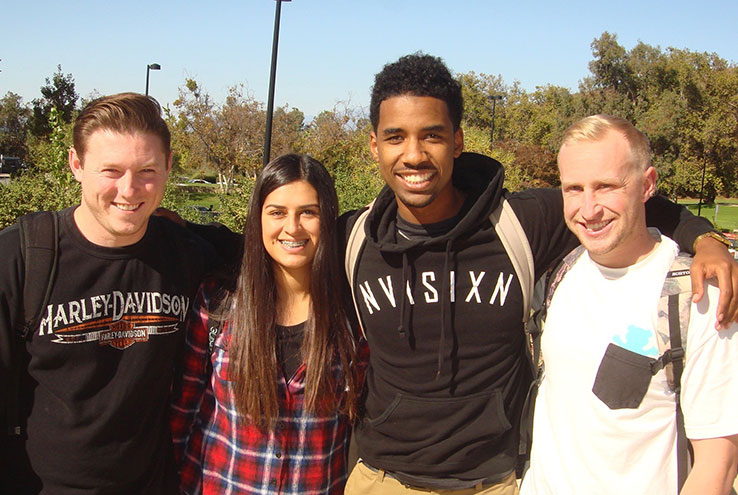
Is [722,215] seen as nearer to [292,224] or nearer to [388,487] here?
[388,487]

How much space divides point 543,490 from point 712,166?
3991 cm

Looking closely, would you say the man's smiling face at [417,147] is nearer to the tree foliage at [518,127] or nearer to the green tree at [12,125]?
the tree foliage at [518,127]

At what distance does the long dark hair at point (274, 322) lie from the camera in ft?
8.00

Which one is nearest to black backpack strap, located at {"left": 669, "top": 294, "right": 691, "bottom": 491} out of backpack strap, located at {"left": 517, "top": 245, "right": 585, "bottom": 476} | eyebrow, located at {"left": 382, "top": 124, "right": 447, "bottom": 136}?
backpack strap, located at {"left": 517, "top": 245, "right": 585, "bottom": 476}

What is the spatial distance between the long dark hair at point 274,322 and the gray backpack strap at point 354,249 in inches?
2.5

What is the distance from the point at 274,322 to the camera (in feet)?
8.46

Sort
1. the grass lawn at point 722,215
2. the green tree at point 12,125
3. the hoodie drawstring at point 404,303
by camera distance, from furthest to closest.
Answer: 1. the green tree at point 12,125
2. the grass lawn at point 722,215
3. the hoodie drawstring at point 404,303

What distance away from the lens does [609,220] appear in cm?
208

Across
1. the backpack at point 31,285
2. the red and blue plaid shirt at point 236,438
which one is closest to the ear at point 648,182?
the red and blue plaid shirt at point 236,438

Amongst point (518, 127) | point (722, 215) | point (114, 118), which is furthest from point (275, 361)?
Result: point (518, 127)

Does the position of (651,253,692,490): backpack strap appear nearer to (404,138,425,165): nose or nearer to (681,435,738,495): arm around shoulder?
(681,435,738,495): arm around shoulder

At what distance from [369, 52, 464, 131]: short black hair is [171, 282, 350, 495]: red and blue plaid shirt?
1203mm

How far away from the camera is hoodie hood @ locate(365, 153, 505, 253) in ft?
8.05

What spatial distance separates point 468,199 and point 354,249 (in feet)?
1.83
